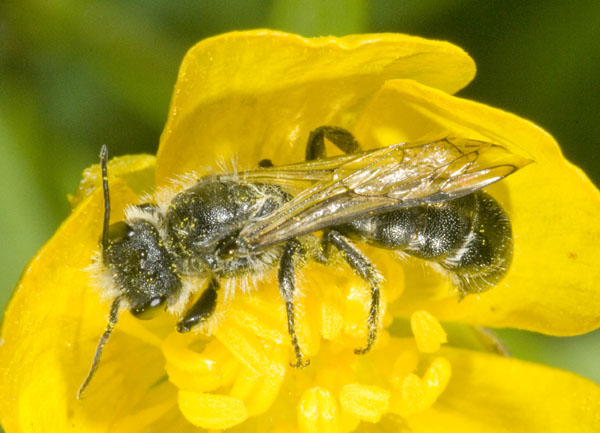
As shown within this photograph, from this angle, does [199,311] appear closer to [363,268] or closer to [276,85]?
[363,268]

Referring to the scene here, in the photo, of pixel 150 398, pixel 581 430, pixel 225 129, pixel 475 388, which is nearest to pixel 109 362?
pixel 150 398

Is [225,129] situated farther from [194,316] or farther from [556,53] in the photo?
[556,53]

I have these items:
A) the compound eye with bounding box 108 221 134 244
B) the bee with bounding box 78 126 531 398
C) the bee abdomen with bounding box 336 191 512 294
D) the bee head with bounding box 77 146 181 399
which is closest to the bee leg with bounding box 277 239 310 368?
the bee with bounding box 78 126 531 398

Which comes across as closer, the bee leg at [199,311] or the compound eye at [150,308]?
the compound eye at [150,308]

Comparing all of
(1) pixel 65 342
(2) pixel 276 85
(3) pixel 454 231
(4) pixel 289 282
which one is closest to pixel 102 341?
(1) pixel 65 342

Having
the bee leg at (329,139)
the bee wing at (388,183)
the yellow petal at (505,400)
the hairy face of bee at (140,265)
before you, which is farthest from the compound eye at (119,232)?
the yellow petal at (505,400)

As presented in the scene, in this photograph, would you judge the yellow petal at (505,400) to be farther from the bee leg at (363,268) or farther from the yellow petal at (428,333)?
the bee leg at (363,268)
